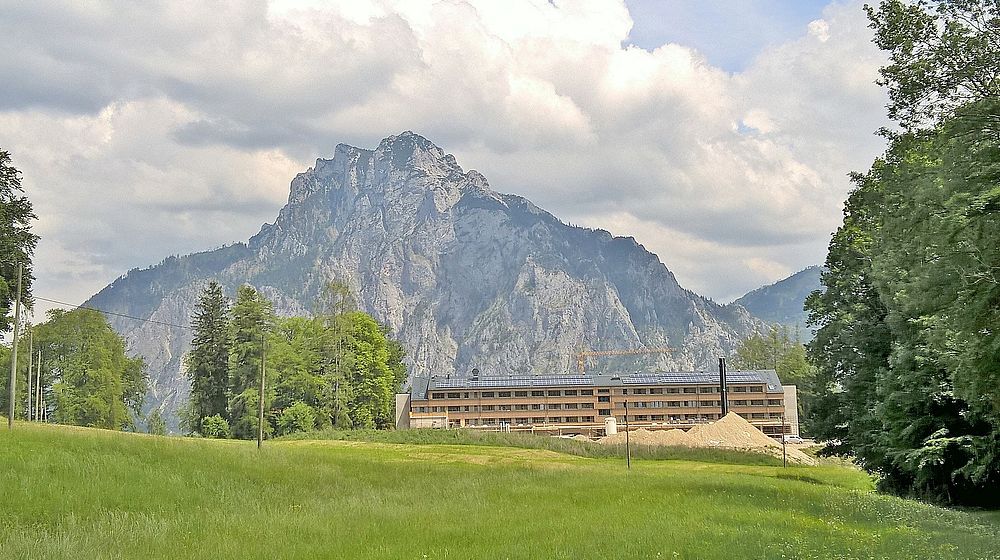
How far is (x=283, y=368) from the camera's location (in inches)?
3396

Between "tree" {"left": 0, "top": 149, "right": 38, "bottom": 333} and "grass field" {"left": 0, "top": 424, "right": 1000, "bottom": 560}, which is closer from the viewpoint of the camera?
"grass field" {"left": 0, "top": 424, "right": 1000, "bottom": 560}

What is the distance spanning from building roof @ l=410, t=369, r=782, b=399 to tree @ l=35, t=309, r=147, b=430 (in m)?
48.2

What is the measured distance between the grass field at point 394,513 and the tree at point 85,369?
170 feet

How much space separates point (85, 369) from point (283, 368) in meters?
19.0

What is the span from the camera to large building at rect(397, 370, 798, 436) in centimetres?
13088

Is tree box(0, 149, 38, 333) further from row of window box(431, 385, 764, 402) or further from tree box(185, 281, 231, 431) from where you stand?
row of window box(431, 385, 764, 402)

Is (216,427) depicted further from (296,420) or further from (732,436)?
(732,436)

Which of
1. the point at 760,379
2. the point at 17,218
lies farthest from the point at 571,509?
the point at 760,379

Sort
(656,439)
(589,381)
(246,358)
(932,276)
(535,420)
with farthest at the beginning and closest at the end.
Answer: (589,381) → (535,420) → (656,439) → (246,358) → (932,276)

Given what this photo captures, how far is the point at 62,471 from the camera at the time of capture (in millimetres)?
28516

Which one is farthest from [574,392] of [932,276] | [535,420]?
[932,276]

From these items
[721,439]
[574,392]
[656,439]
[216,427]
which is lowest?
[721,439]

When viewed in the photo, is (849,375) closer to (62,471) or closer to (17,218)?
(62,471)

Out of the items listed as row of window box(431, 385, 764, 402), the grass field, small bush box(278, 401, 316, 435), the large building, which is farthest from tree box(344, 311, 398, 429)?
the grass field
